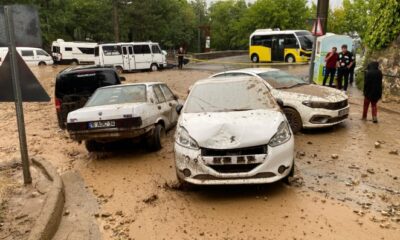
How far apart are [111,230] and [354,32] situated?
183 feet

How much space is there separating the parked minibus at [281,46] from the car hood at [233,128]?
24.3m

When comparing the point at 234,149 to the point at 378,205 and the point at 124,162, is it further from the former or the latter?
the point at 124,162

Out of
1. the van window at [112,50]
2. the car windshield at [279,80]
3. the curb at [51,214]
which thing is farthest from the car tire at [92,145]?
the van window at [112,50]

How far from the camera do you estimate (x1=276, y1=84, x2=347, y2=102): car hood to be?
9.43m

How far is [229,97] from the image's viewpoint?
6.95 metres

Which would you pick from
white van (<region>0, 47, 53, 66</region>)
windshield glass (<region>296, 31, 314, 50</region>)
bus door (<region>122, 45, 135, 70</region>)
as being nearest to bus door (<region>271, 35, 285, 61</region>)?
windshield glass (<region>296, 31, 314, 50</region>)

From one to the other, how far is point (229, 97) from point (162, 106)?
2847 millimetres

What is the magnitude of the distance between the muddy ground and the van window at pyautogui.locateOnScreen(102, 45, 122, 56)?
22.1m

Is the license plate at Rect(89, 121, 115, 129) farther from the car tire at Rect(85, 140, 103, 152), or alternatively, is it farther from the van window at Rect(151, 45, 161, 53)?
the van window at Rect(151, 45, 161, 53)

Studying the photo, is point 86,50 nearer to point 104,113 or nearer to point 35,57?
point 35,57

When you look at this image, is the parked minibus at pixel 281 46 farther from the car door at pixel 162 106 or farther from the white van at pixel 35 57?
the car door at pixel 162 106

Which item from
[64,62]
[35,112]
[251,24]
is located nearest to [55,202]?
[35,112]

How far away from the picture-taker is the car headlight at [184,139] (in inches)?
229

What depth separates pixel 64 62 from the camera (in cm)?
4231
